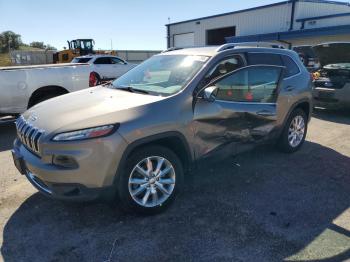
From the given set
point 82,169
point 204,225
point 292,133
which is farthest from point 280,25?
point 82,169

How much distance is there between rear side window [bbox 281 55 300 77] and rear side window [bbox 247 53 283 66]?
0.15 metres

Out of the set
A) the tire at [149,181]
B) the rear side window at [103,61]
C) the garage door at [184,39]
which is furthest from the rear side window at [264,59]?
the garage door at [184,39]

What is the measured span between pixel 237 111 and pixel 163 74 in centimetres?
106

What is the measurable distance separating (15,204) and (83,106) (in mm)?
1478

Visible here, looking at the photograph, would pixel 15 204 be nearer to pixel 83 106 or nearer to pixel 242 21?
pixel 83 106

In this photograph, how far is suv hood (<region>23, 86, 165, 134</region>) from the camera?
10.4ft

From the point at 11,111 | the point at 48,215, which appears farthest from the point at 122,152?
the point at 11,111

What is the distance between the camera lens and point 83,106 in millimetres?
3598

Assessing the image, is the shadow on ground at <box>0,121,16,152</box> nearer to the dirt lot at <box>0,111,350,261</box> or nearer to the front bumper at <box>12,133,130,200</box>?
the dirt lot at <box>0,111,350,261</box>

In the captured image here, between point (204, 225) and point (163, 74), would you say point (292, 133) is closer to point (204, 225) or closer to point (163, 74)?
point (163, 74)

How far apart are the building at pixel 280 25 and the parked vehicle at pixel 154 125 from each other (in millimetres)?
19036

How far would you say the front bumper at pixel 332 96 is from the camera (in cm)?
858

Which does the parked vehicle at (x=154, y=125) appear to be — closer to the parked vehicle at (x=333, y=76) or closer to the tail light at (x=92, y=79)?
the tail light at (x=92, y=79)

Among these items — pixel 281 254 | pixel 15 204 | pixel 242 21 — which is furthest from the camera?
pixel 242 21
